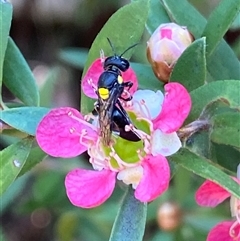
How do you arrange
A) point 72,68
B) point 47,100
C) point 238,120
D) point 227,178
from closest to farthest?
1. point 227,178
2. point 238,120
3. point 47,100
4. point 72,68

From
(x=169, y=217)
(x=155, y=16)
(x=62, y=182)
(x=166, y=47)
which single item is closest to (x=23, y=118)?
(x=166, y=47)

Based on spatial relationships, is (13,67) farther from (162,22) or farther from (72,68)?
(72,68)

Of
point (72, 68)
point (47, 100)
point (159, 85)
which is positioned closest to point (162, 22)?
point (159, 85)

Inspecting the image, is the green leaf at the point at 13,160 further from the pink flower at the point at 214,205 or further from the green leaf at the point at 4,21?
the pink flower at the point at 214,205

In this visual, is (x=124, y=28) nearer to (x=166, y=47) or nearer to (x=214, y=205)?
(x=166, y=47)

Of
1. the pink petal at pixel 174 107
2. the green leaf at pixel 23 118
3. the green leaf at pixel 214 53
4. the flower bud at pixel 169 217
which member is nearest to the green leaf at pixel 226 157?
the green leaf at pixel 214 53

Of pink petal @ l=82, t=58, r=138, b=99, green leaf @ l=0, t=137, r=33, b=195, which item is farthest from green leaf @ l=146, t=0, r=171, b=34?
green leaf @ l=0, t=137, r=33, b=195
